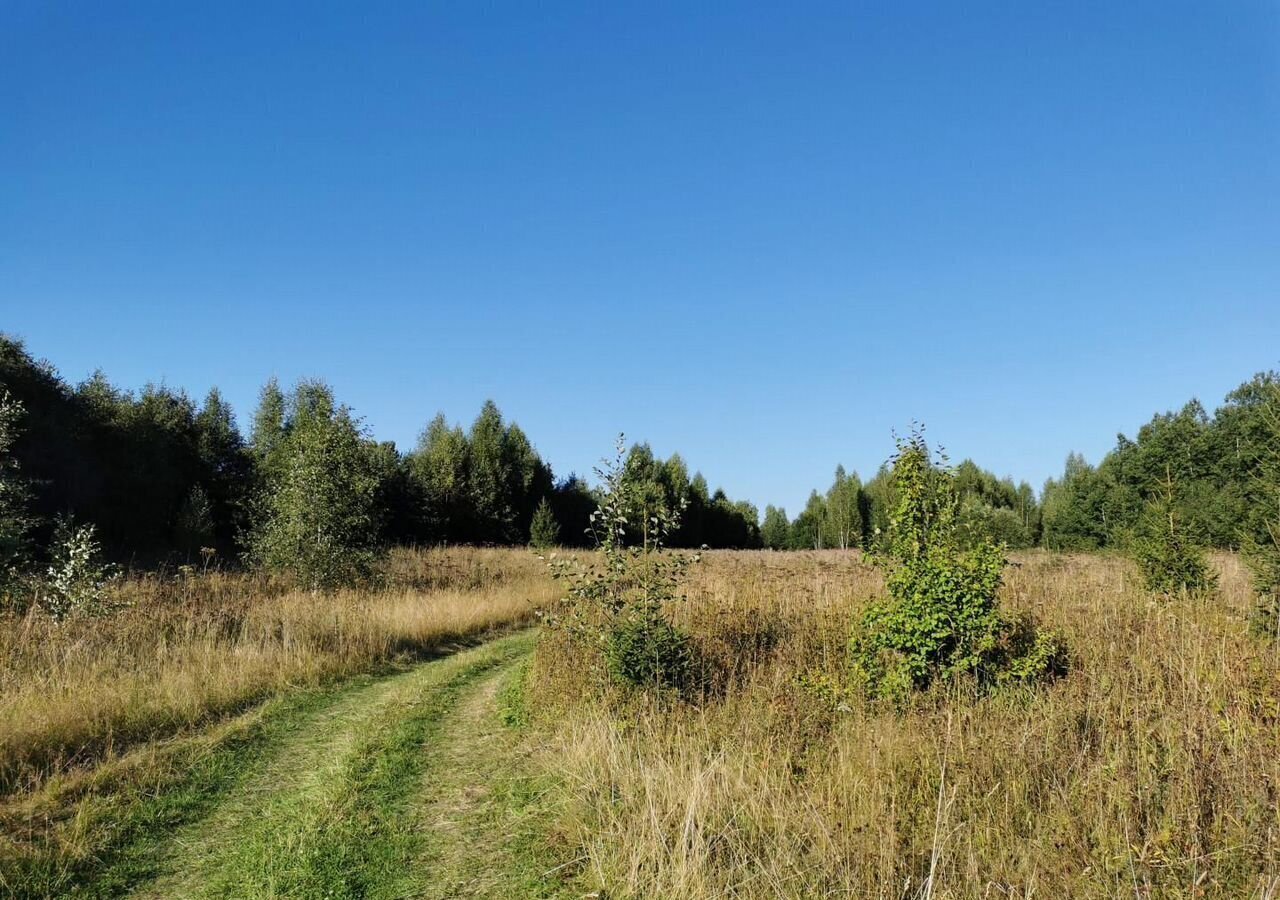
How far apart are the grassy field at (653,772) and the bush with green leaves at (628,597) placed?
42 cm

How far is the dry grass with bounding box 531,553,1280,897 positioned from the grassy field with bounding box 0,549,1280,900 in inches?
1.1

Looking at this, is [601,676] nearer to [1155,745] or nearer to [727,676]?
[727,676]

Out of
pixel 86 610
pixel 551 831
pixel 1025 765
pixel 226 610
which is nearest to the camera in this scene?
pixel 1025 765

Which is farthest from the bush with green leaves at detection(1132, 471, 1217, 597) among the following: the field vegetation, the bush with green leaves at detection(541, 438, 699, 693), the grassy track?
the grassy track

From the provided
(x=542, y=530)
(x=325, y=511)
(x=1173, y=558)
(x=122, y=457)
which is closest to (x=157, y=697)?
(x=325, y=511)

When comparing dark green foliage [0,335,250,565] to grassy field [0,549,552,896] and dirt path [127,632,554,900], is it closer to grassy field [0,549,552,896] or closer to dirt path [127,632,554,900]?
grassy field [0,549,552,896]

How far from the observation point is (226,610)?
13.2m

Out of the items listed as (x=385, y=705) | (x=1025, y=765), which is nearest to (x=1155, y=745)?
(x=1025, y=765)

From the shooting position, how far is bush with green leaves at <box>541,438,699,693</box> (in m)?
8.32

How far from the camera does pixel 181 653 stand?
34.9 ft

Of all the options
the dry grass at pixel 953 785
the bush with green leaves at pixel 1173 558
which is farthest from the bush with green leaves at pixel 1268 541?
the bush with green leaves at pixel 1173 558

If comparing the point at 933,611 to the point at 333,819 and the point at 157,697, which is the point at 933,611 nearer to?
the point at 333,819

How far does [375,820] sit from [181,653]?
6.49 metres

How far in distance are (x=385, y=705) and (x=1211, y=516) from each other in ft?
133
